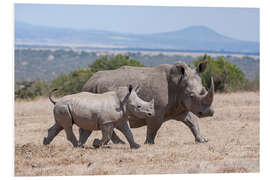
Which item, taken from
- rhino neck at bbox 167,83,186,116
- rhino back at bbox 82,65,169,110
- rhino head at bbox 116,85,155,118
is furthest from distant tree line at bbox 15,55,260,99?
rhino head at bbox 116,85,155,118

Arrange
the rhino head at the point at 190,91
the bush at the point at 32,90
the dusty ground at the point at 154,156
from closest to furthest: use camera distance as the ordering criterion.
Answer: the dusty ground at the point at 154,156
the rhino head at the point at 190,91
the bush at the point at 32,90

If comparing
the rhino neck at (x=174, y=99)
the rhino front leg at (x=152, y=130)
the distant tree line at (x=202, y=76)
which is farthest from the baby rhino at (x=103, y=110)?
the distant tree line at (x=202, y=76)

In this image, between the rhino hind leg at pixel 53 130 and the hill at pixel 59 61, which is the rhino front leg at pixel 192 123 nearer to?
the rhino hind leg at pixel 53 130

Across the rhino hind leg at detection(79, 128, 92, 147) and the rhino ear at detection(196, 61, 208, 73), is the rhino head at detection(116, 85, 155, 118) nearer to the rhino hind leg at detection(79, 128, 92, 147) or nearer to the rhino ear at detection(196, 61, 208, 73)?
the rhino hind leg at detection(79, 128, 92, 147)

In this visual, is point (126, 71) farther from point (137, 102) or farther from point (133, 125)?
point (137, 102)

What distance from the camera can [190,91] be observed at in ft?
48.2

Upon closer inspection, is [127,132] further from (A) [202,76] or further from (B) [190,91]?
(A) [202,76]

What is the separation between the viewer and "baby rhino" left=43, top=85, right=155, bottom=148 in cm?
1303

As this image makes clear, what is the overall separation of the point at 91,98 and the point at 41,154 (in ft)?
5.54

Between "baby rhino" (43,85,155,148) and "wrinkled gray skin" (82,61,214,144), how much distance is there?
4.69ft

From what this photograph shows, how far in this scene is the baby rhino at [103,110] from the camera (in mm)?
13031

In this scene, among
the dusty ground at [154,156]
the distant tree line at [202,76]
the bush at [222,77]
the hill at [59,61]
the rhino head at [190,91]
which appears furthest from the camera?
the hill at [59,61]

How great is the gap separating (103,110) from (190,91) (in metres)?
2.66
